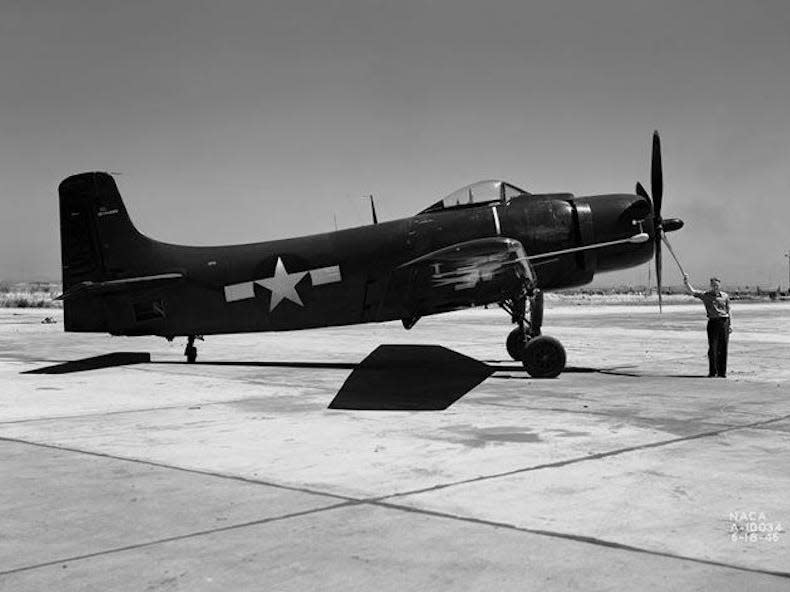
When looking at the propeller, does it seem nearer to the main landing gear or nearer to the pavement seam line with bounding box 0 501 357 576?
the main landing gear

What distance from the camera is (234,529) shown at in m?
4.93

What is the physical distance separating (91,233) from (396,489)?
41.0 ft

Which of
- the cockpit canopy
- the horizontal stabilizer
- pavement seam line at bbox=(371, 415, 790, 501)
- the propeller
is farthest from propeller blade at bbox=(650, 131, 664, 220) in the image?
the horizontal stabilizer

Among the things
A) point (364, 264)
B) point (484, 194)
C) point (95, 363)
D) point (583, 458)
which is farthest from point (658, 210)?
point (95, 363)

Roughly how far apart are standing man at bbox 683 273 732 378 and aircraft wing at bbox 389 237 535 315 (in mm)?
3228

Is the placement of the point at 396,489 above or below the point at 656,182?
below

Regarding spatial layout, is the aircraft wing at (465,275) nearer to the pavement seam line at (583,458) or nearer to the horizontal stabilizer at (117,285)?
the horizontal stabilizer at (117,285)

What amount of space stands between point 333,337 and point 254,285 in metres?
10.6

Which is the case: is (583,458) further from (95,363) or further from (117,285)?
(95,363)

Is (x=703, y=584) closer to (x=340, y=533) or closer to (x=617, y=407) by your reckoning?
(x=340, y=533)

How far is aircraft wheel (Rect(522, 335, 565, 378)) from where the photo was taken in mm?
13672

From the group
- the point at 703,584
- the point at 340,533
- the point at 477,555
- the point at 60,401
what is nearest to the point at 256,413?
the point at 60,401

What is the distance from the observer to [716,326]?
1427 cm

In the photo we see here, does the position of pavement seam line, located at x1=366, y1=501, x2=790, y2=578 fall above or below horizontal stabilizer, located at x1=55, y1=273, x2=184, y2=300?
below
